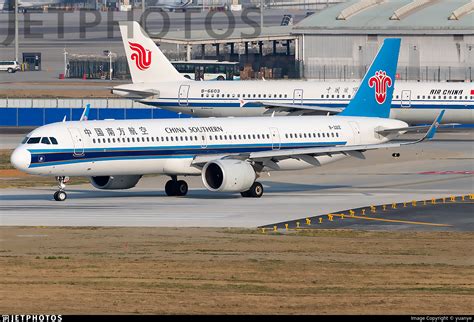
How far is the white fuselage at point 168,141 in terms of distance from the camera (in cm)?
5338

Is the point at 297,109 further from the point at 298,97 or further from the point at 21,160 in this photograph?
the point at 21,160

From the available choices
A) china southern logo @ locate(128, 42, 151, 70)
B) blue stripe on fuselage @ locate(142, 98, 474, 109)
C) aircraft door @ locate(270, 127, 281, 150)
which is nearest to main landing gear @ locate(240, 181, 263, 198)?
aircraft door @ locate(270, 127, 281, 150)

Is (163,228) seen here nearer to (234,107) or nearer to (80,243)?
(80,243)

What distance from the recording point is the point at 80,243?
1662 inches

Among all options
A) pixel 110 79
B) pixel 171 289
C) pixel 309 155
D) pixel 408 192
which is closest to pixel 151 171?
pixel 309 155

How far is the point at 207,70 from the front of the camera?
509 feet

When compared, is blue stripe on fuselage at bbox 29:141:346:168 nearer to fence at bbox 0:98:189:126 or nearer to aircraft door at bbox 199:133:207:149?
aircraft door at bbox 199:133:207:149

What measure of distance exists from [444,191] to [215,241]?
811 inches

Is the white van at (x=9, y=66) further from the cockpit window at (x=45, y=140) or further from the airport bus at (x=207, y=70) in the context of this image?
the cockpit window at (x=45, y=140)

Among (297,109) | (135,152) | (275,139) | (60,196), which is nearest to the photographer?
(135,152)

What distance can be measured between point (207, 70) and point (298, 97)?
205 feet

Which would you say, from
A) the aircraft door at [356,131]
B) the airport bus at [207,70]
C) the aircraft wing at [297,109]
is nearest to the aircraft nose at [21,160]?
the aircraft door at [356,131]

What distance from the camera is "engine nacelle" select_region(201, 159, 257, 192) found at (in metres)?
54.5

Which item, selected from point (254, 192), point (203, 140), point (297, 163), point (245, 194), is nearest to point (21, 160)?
point (203, 140)
